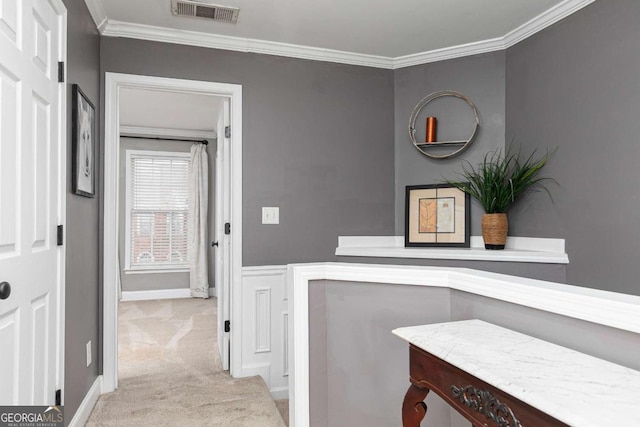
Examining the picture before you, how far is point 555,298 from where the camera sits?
4.25 feet

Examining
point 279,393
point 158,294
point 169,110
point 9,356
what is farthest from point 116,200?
point 158,294


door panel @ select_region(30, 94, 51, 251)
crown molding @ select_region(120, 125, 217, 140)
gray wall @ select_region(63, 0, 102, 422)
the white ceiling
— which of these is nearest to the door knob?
door panel @ select_region(30, 94, 51, 251)

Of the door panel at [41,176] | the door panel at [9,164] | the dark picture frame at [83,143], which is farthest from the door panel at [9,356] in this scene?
the dark picture frame at [83,143]

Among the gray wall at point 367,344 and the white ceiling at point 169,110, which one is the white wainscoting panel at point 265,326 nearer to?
the gray wall at point 367,344

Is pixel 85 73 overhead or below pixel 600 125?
overhead

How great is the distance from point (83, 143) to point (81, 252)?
0.60 metres

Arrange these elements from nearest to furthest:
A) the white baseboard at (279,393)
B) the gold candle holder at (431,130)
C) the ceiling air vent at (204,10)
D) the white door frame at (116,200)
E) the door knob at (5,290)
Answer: the door knob at (5,290)
the ceiling air vent at (204,10)
the white door frame at (116,200)
the white baseboard at (279,393)
the gold candle holder at (431,130)

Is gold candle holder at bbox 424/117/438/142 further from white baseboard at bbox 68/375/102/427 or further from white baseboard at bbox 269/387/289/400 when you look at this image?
white baseboard at bbox 68/375/102/427

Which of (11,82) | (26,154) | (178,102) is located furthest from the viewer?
(178,102)

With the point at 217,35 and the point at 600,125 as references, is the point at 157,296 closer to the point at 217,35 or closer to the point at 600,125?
the point at 217,35

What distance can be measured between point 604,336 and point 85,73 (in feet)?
8.90

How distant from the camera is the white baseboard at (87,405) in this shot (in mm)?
2180

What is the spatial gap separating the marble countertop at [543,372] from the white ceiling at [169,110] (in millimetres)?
3633

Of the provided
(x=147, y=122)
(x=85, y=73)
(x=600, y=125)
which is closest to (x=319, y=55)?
(x=85, y=73)
